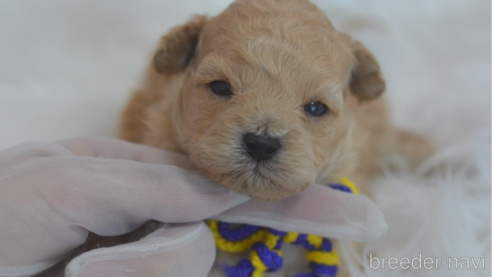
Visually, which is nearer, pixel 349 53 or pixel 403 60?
pixel 349 53

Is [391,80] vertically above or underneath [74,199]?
above

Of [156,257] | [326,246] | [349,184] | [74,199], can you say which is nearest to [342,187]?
[349,184]

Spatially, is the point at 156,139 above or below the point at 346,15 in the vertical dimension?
below

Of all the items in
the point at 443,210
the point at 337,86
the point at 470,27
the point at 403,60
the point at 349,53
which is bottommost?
the point at 443,210

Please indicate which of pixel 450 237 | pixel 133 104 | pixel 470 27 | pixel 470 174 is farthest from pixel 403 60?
pixel 133 104

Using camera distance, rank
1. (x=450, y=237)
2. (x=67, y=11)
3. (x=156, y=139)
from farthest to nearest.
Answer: (x=67, y=11), (x=156, y=139), (x=450, y=237)

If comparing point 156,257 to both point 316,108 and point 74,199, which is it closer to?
point 74,199

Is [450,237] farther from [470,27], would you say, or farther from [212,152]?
[470,27]

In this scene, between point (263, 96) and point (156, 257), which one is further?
point (263, 96)

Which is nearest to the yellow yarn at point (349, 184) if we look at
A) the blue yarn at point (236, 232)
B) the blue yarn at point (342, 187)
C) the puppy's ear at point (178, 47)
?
the blue yarn at point (342, 187)
